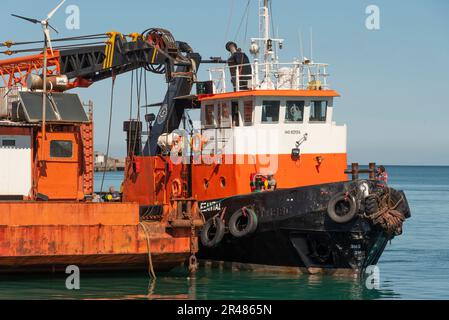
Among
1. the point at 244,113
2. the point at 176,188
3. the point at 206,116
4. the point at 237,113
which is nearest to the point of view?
the point at 244,113

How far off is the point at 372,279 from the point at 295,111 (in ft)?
16.3

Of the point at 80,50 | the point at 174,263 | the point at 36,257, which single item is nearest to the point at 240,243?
the point at 174,263

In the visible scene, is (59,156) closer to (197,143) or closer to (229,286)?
(197,143)

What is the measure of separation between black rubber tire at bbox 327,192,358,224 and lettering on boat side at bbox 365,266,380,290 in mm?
1757

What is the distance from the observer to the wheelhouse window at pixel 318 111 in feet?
82.6

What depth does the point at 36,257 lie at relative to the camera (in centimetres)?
2112

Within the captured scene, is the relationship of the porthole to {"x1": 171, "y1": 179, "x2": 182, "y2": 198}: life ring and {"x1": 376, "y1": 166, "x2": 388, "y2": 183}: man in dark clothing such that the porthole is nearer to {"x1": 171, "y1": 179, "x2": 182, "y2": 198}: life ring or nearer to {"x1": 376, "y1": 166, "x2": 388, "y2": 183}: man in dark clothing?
{"x1": 171, "y1": 179, "x2": 182, "y2": 198}: life ring

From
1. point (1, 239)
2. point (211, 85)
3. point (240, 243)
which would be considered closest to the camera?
point (1, 239)

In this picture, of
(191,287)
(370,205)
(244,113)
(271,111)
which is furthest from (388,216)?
(244,113)

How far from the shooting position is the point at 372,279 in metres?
23.2

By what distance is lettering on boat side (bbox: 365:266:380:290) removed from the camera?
22.3 metres

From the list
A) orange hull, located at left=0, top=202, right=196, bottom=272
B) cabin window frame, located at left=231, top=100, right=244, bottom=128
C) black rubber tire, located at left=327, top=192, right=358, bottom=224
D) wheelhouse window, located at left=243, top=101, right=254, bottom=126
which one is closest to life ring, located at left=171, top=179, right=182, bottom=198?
cabin window frame, located at left=231, top=100, right=244, bottom=128

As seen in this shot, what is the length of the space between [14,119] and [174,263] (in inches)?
234

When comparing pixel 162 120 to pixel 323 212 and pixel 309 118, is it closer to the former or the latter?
pixel 309 118
